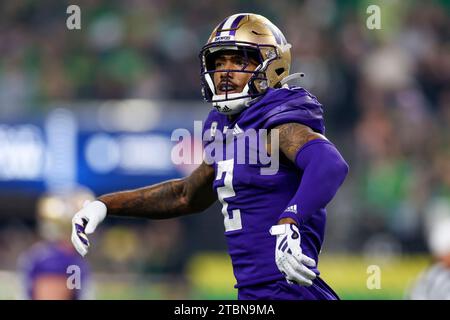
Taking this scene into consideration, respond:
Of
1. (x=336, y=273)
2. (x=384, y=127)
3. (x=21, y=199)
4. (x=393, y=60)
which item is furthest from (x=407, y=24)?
(x=21, y=199)

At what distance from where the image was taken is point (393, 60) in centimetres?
1214

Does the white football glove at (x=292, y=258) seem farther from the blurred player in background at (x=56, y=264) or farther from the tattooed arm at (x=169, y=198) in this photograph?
the blurred player in background at (x=56, y=264)

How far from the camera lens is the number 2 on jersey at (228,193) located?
14.9 ft

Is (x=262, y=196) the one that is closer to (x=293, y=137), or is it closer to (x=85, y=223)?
(x=293, y=137)

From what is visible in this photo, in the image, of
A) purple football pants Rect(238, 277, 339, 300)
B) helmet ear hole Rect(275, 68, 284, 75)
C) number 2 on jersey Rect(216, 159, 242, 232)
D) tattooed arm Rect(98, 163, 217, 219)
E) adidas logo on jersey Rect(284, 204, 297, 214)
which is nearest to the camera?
adidas logo on jersey Rect(284, 204, 297, 214)

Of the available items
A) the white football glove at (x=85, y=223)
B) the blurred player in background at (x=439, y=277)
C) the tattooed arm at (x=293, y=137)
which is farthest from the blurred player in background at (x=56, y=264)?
the tattooed arm at (x=293, y=137)

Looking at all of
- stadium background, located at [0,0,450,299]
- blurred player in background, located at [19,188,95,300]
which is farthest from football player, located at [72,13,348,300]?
stadium background, located at [0,0,450,299]

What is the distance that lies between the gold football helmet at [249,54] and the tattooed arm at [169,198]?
1.32 feet

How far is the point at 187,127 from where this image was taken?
11062 mm

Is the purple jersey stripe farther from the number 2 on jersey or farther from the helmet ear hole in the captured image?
the number 2 on jersey

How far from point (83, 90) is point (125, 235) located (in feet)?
5.72

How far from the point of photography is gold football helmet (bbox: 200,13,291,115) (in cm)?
464

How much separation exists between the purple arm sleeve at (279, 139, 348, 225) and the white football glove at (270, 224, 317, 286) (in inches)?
3.4
